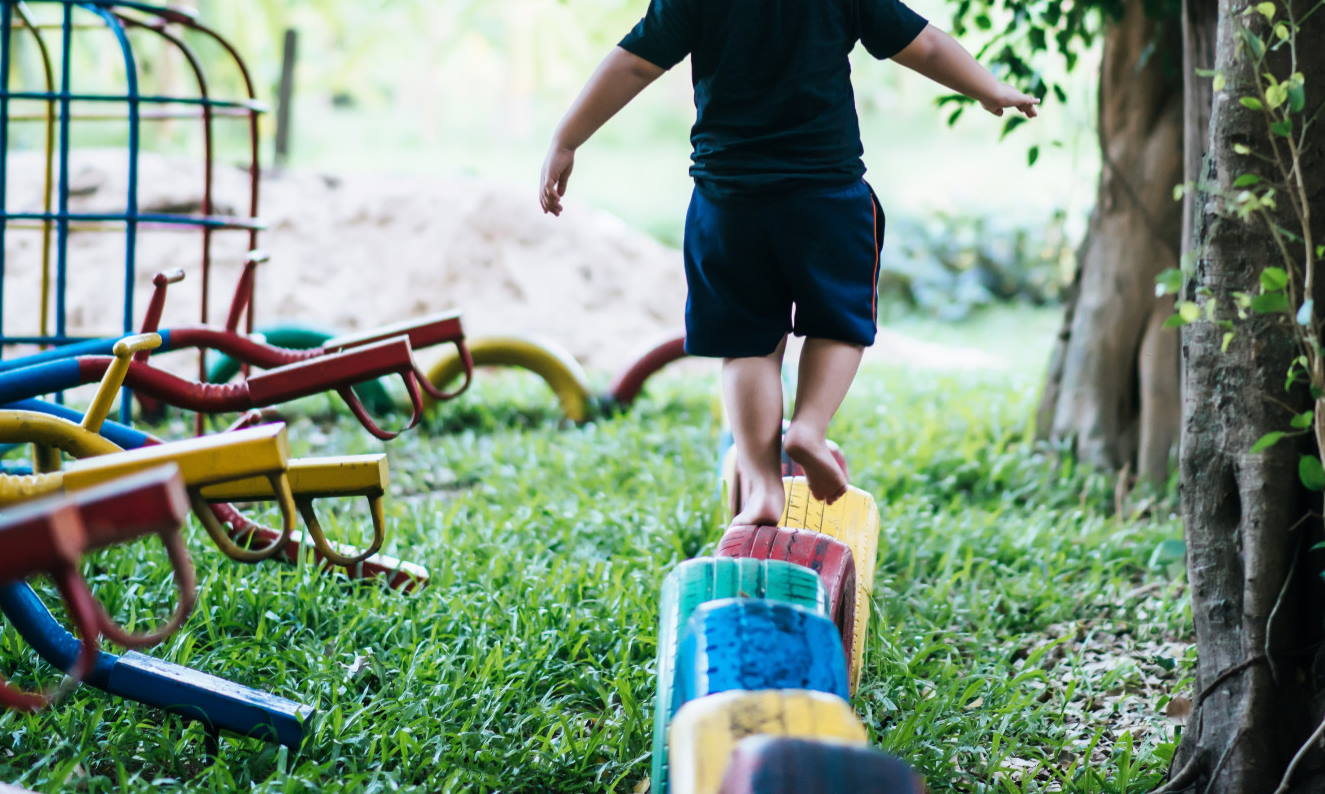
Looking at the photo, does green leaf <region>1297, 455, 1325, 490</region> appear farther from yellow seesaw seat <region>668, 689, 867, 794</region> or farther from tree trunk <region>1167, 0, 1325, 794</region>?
yellow seesaw seat <region>668, 689, 867, 794</region>

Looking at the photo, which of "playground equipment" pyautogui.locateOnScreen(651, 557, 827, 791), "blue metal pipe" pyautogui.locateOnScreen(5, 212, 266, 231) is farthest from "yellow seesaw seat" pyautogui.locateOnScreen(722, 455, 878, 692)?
"blue metal pipe" pyautogui.locateOnScreen(5, 212, 266, 231)

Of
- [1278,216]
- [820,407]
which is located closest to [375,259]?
[820,407]

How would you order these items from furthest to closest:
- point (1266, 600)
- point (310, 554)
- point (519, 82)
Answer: point (519, 82), point (310, 554), point (1266, 600)

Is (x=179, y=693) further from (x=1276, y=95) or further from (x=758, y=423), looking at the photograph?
(x=1276, y=95)

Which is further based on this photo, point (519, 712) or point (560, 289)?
point (560, 289)

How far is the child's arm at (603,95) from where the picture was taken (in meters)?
2.06

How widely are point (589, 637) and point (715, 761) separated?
1112mm

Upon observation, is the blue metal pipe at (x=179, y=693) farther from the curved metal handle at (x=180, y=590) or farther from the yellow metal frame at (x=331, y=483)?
the curved metal handle at (x=180, y=590)

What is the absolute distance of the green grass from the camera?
78.4 inches

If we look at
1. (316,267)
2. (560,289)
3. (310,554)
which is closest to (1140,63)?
(310,554)

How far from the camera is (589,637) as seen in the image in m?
2.51

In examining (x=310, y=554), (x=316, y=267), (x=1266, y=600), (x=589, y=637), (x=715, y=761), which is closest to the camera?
(x=715, y=761)

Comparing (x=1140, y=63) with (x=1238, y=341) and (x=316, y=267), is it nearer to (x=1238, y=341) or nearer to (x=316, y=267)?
(x=1238, y=341)

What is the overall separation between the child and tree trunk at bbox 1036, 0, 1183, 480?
2122mm
